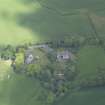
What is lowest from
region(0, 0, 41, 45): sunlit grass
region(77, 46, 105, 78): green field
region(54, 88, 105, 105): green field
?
region(54, 88, 105, 105): green field

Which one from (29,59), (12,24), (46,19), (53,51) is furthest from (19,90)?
(46,19)

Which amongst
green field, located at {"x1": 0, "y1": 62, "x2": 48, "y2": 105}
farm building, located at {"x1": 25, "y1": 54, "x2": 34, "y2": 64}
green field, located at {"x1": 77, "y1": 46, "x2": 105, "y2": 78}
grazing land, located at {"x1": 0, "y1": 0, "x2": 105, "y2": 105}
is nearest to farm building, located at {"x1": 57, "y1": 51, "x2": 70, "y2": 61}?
grazing land, located at {"x1": 0, "y1": 0, "x2": 105, "y2": 105}

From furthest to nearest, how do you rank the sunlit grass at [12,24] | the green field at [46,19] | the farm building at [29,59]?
the green field at [46,19] → the sunlit grass at [12,24] → the farm building at [29,59]

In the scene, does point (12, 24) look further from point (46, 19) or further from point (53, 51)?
point (53, 51)

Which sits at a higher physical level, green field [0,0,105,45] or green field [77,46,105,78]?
green field [0,0,105,45]

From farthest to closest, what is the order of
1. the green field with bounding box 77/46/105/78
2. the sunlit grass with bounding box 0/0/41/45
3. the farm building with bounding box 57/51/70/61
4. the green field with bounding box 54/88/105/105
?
the sunlit grass with bounding box 0/0/41/45
the farm building with bounding box 57/51/70/61
the green field with bounding box 77/46/105/78
the green field with bounding box 54/88/105/105

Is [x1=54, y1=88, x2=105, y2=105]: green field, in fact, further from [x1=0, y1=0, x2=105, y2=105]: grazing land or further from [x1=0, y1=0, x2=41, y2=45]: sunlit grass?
[x1=0, y1=0, x2=41, y2=45]: sunlit grass

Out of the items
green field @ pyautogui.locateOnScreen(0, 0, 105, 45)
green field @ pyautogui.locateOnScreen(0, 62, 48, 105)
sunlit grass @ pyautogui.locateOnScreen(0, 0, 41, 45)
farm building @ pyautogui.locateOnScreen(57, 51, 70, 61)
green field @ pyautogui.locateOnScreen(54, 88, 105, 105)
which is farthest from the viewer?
green field @ pyautogui.locateOnScreen(0, 0, 105, 45)

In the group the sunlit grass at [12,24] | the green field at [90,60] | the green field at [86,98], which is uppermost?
the sunlit grass at [12,24]

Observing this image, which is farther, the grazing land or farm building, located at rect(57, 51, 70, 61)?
farm building, located at rect(57, 51, 70, 61)

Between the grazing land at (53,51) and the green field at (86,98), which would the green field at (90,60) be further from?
the green field at (86,98)

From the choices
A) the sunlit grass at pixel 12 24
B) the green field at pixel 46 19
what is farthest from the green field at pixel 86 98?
the sunlit grass at pixel 12 24

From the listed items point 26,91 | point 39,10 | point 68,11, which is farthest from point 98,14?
point 26,91

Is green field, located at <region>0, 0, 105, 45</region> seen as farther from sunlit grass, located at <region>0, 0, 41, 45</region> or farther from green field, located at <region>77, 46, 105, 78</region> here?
green field, located at <region>77, 46, 105, 78</region>
